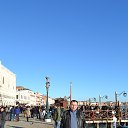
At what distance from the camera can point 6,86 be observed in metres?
76.3

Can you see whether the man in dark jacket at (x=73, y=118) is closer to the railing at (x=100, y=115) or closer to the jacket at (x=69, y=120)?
the jacket at (x=69, y=120)

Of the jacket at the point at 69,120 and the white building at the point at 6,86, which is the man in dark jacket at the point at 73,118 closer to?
the jacket at the point at 69,120

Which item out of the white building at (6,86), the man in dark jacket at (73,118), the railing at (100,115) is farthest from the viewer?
the white building at (6,86)

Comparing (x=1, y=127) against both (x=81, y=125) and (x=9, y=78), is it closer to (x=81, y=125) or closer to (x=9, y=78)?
(x=81, y=125)

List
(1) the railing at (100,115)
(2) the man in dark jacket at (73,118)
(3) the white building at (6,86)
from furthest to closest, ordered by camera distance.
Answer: (3) the white building at (6,86) → (1) the railing at (100,115) → (2) the man in dark jacket at (73,118)

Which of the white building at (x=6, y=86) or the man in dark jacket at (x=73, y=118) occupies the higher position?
the white building at (x=6, y=86)

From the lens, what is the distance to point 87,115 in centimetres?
3772

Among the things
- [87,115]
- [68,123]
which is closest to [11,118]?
[87,115]

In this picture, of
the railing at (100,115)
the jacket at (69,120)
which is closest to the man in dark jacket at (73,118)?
the jacket at (69,120)

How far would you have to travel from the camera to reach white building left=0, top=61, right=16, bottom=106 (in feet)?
232

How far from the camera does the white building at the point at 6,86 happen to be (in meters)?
70.6

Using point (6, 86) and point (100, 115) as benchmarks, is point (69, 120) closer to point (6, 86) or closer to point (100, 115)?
point (100, 115)

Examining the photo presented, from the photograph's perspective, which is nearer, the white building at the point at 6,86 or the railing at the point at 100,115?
the railing at the point at 100,115

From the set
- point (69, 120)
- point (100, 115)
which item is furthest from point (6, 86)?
point (69, 120)
